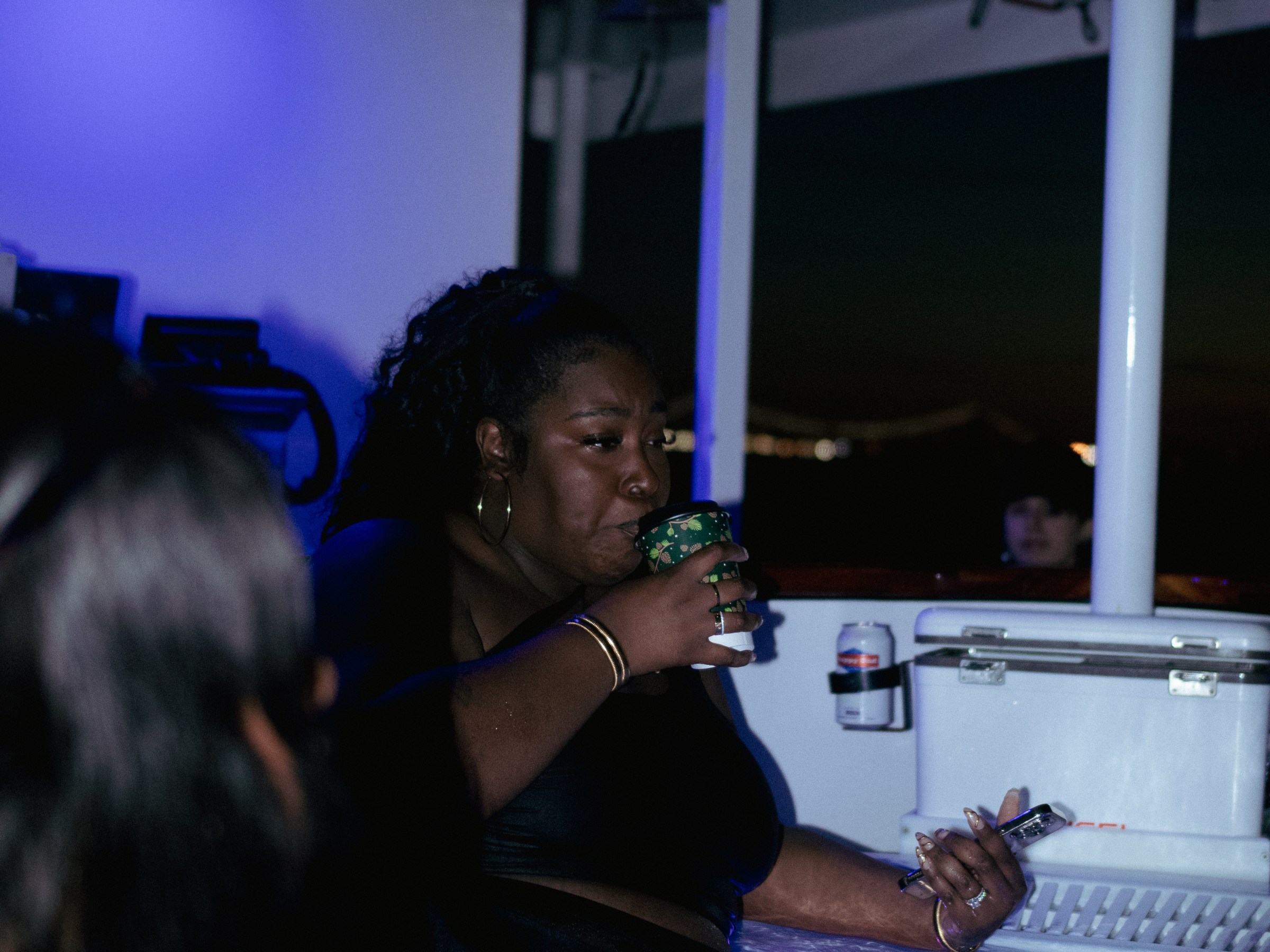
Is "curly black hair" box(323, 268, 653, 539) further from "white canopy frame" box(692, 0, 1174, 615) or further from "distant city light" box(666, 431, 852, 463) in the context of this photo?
"distant city light" box(666, 431, 852, 463)

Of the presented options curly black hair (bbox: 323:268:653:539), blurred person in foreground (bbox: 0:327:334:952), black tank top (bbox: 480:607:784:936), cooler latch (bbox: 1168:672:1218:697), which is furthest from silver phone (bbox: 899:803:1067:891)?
blurred person in foreground (bbox: 0:327:334:952)

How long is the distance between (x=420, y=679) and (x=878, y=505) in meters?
14.0

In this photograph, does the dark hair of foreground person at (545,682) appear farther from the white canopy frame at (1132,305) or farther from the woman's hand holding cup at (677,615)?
the white canopy frame at (1132,305)

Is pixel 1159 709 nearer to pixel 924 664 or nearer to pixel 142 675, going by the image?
pixel 924 664

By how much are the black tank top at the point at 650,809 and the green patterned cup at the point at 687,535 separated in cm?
16

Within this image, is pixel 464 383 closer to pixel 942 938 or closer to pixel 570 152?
pixel 942 938

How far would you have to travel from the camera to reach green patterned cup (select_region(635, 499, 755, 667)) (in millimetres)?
1040

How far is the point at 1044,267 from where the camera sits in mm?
6629

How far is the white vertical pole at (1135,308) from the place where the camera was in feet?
4.89

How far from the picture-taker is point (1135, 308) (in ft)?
4.90

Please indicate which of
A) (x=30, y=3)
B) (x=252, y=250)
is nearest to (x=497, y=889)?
(x=252, y=250)

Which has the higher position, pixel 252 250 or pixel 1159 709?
pixel 252 250

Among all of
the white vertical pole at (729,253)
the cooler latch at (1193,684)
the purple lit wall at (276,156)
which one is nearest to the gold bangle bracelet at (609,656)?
the cooler latch at (1193,684)

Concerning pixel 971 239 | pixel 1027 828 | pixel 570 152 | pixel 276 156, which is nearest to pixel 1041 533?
pixel 570 152
